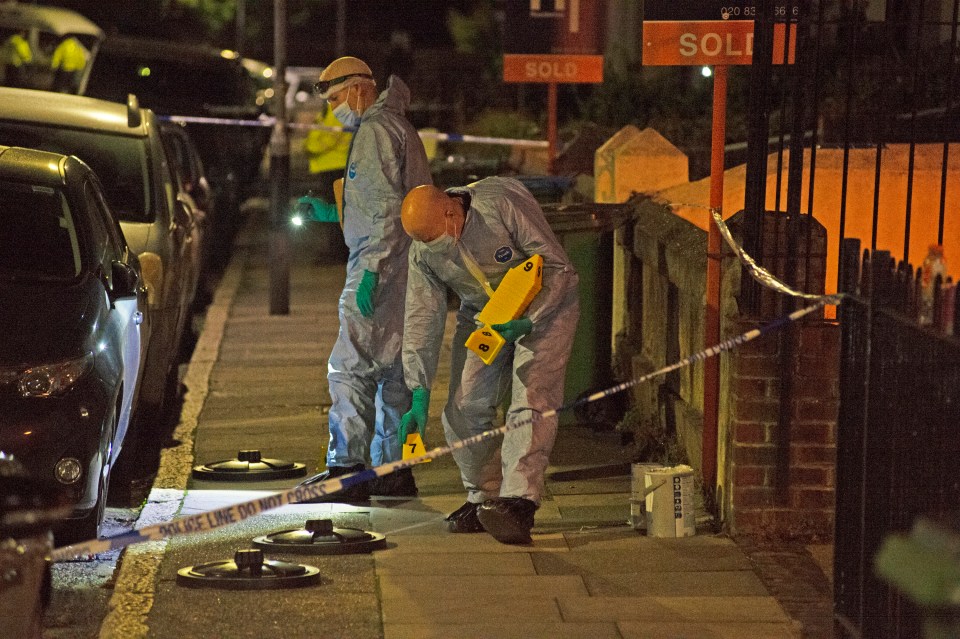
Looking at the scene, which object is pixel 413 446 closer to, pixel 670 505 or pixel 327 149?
pixel 670 505

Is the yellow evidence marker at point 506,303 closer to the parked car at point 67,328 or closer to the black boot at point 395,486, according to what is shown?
the black boot at point 395,486

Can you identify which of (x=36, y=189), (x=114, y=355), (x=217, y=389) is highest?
(x=36, y=189)

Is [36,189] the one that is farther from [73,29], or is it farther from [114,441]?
[73,29]

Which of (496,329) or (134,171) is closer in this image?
(496,329)

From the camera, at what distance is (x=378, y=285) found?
7879 mm

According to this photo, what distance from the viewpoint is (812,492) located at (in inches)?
276

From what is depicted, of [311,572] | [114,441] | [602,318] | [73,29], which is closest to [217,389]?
[602,318]

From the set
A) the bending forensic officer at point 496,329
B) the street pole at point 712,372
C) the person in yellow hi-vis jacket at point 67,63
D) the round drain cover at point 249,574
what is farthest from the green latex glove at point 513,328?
the person in yellow hi-vis jacket at point 67,63

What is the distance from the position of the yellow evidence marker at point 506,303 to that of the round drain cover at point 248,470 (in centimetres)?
179

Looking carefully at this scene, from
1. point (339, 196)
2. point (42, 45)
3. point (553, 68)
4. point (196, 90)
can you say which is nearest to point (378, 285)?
point (339, 196)

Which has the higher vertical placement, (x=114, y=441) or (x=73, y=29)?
(x=73, y=29)

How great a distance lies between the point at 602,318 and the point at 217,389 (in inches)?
108

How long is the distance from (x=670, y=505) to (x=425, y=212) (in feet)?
5.18

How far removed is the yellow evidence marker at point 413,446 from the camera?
705 centimetres
